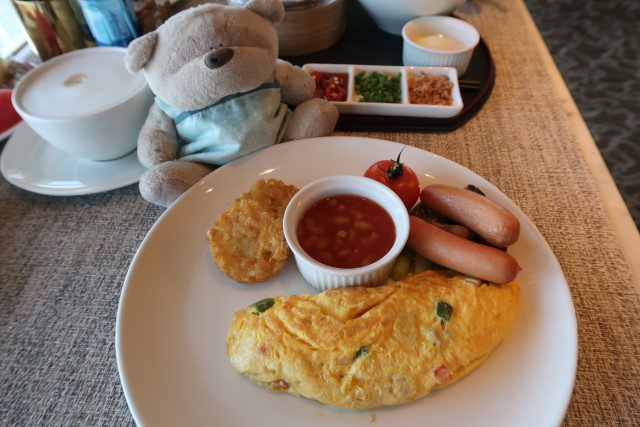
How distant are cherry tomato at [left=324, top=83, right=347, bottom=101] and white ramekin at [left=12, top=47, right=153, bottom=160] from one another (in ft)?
3.30

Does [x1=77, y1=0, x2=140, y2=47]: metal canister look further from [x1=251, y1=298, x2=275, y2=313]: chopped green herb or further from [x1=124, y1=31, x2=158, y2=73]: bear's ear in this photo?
[x1=251, y1=298, x2=275, y2=313]: chopped green herb

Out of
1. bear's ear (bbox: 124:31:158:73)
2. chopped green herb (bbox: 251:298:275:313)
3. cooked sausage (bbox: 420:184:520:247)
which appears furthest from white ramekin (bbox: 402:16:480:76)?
chopped green herb (bbox: 251:298:275:313)

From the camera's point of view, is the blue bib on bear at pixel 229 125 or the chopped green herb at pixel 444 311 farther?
the blue bib on bear at pixel 229 125

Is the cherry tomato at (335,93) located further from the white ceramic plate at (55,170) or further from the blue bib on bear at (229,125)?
the white ceramic plate at (55,170)

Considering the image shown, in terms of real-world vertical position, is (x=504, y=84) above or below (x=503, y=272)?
below

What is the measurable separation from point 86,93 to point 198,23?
0.73 m

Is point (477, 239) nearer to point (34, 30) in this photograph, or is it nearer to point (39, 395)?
point (39, 395)

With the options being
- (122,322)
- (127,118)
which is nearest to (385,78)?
(127,118)

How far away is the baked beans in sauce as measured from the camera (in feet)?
5.33

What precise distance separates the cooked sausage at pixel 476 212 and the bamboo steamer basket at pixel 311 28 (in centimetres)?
158

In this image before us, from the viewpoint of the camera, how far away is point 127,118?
2.05 meters

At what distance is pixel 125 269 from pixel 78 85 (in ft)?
3.12

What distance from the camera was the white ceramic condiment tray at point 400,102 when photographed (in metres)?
2.37

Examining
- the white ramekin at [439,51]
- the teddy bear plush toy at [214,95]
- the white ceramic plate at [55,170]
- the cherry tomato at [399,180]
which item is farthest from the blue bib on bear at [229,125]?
the white ramekin at [439,51]
